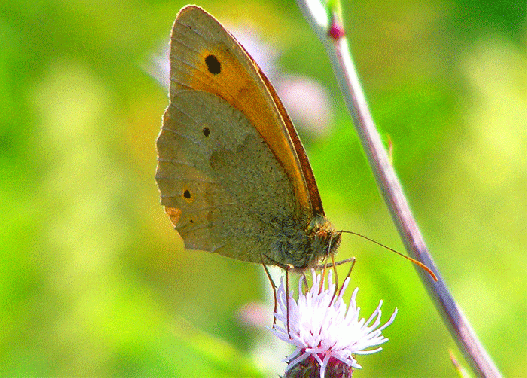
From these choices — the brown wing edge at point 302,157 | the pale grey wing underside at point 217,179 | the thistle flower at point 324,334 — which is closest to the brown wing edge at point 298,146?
the brown wing edge at point 302,157

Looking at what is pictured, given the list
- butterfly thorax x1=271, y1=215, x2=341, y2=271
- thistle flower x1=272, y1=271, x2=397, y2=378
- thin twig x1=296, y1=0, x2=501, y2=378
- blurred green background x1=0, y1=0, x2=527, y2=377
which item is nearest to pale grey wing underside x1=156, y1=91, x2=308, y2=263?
butterfly thorax x1=271, y1=215, x2=341, y2=271

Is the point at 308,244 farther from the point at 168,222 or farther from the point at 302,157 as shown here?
the point at 168,222

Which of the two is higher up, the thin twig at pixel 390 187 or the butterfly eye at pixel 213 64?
the butterfly eye at pixel 213 64

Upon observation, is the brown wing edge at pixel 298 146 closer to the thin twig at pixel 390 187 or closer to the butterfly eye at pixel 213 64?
the butterfly eye at pixel 213 64

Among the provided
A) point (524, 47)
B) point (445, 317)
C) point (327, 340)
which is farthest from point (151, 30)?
point (445, 317)

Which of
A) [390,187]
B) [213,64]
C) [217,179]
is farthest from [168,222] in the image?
[390,187]

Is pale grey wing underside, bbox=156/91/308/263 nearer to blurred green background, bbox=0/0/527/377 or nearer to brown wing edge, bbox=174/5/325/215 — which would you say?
brown wing edge, bbox=174/5/325/215
